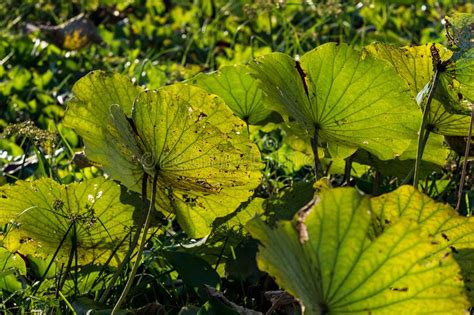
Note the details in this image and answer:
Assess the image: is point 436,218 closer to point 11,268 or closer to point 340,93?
point 340,93

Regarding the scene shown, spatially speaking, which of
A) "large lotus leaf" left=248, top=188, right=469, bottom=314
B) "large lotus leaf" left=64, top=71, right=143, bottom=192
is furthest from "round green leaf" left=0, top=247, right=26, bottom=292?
"large lotus leaf" left=248, top=188, right=469, bottom=314

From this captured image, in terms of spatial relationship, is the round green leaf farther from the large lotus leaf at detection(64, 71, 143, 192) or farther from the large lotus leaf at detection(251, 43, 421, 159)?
the large lotus leaf at detection(251, 43, 421, 159)

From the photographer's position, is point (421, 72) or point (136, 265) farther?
point (421, 72)

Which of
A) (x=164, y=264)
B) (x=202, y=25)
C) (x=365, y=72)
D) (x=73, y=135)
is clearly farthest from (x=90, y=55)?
(x=365, y=72)

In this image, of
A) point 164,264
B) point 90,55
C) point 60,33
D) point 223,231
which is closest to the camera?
point 223,231

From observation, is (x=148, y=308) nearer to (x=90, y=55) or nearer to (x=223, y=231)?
(x=223, y=231)

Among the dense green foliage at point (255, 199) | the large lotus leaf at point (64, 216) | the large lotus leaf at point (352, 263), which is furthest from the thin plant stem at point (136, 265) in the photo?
the large lotus leaf at point (352, 263)

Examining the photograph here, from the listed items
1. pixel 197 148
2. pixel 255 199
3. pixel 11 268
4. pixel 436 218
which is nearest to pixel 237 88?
pixel 255 199
